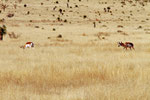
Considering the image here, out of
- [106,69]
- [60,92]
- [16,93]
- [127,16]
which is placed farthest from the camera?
[127,16]

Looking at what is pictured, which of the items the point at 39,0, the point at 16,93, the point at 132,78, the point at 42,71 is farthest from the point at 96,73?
the point at 39,0

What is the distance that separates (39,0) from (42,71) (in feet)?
202

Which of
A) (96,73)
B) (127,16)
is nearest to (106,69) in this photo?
(96,73)

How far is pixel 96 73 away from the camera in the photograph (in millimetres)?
9789

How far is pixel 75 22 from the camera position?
50.0 m

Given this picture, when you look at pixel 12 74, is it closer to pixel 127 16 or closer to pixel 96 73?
pixel 96 73

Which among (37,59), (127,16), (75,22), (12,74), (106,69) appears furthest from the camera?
(127,16)

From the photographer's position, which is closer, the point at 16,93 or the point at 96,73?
the point at 16,93

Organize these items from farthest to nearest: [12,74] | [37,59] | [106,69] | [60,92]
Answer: [37,59] → [106,69] → [12,74] → [60,92]

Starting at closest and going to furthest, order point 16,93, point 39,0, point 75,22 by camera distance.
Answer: point 16,93
point 75,22
point 39,0

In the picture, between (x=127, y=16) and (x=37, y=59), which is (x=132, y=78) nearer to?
(x=37, y=59)

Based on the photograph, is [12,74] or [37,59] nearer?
[12,74]

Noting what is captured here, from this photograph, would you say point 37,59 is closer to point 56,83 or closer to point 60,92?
point 56,83

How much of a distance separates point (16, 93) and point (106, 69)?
4198mm
